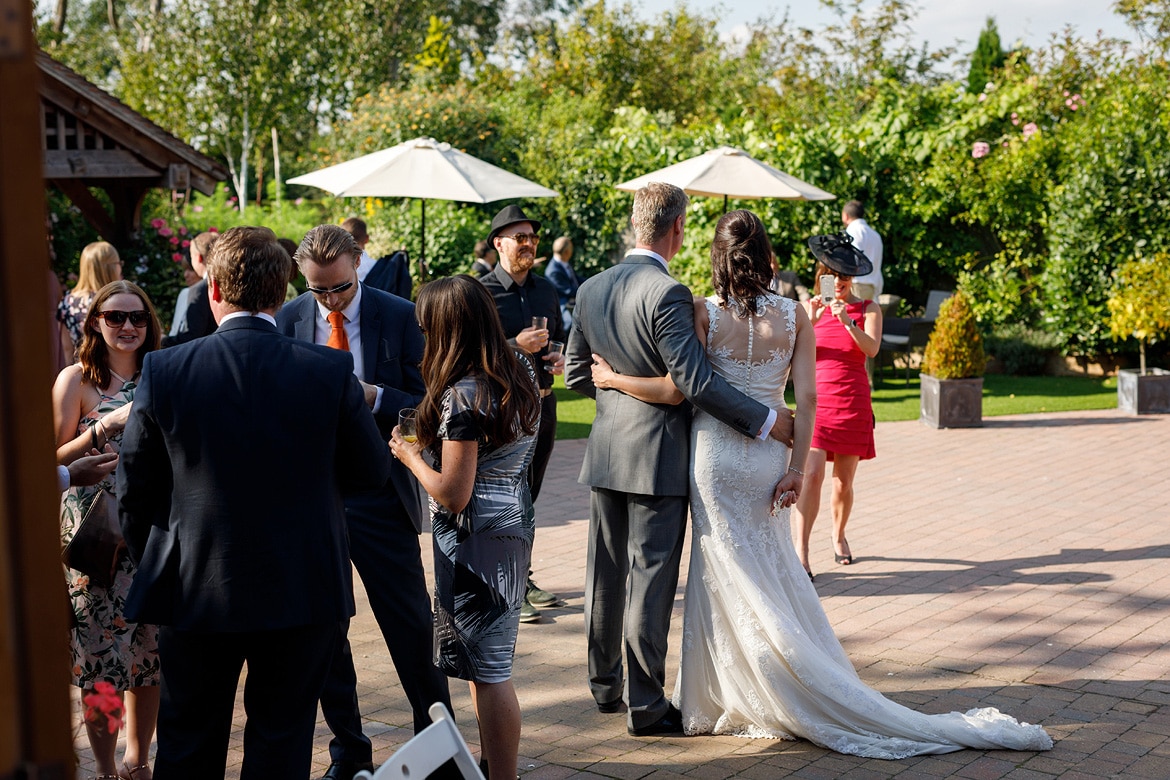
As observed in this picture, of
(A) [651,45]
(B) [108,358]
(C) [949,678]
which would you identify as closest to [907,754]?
(C) [949,678]

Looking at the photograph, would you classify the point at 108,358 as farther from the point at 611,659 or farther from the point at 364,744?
the point at 611,659

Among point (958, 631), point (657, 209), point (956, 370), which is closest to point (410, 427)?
point (657, 209)

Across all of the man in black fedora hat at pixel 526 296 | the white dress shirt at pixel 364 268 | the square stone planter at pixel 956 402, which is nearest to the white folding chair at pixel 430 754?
the man in black fedora hat at pixel 526 296

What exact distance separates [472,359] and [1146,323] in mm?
11739

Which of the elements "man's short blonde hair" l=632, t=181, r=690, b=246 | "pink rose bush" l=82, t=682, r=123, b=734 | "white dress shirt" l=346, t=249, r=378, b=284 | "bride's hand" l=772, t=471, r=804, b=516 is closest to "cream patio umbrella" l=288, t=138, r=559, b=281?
"white dress shirt" l=346, t=249, r=378, b=284

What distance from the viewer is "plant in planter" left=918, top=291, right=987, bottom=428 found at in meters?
12.2

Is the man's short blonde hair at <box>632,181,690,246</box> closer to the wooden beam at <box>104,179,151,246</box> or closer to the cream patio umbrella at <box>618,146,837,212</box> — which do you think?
the cream patio umbrella at <box>618,146,837,212</box>

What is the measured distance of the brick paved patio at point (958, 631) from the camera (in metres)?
4.28

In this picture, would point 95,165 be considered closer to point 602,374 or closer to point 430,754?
point 602,374

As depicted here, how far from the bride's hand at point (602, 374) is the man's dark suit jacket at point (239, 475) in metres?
1.80

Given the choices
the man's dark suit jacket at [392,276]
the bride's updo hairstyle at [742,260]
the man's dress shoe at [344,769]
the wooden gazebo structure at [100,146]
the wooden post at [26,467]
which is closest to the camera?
the wooden post at [26,467]

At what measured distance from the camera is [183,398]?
9.61 ft

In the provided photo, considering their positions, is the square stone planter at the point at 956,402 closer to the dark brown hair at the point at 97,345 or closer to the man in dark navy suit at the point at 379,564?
the man in dark navy suit at the point at 379,564

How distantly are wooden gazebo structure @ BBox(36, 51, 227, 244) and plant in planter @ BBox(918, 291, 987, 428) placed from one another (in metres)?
7.76
